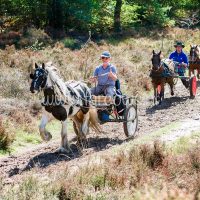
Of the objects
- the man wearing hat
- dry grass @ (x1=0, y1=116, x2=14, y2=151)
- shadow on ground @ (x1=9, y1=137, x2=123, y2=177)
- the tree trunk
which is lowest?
shadow on ground @ (x1=9, y1=137, x2=123, y2=177)

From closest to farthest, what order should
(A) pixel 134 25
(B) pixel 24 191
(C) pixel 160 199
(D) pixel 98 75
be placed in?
(C) pixel 160 199 → (B) pixel 24 191 → (D) pixel 98 75 → (A) pixel 134 25

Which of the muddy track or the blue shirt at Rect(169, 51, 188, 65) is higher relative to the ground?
the blue shirt at Rect(169, 51, 188, 65)

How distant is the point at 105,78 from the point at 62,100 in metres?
1.96

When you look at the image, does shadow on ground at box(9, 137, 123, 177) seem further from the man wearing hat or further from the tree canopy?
the tree canopy

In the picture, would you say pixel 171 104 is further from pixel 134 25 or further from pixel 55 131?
pixel 134 25

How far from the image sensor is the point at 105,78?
482 inches

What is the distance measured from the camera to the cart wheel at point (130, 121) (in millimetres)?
12226

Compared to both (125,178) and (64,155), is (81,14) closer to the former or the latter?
(64,155)

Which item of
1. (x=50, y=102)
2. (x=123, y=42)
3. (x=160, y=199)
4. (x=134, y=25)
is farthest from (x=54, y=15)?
(x=160, y=199)

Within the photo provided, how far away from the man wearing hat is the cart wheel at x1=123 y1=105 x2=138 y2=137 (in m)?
0.65

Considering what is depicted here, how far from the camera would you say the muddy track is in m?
9.81

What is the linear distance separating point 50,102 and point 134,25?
29760 millimetres

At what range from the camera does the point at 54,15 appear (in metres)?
33.3

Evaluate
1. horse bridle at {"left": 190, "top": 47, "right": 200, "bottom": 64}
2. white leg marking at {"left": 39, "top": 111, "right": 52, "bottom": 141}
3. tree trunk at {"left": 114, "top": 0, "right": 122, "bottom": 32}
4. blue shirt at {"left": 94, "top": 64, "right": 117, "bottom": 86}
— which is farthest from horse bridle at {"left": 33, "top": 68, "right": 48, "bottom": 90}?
tree trunk at {"left": 114, "top": 0, "right": 122, "bottom": 32}
